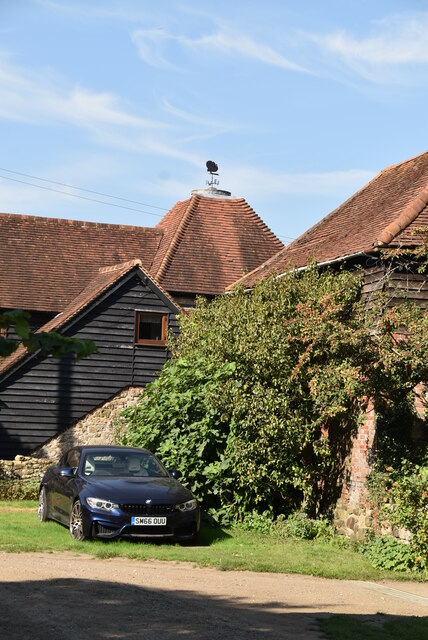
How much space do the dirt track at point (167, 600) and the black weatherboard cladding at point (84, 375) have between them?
13.4 metres

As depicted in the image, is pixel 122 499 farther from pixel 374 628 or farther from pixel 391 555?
pixel 374 628

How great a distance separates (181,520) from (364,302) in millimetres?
5299

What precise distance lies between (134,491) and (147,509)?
0.35m

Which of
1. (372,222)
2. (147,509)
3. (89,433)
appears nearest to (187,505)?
(147,509)

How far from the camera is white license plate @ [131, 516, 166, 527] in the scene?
45.5ft

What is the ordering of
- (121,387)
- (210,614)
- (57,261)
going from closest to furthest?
(210,614), (121,387), (57,261)

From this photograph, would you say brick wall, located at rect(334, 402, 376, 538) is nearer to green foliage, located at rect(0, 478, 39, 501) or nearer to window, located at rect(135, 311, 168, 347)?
green foliage, located at rect(0, 478, 39, 501)

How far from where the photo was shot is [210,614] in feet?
30.5

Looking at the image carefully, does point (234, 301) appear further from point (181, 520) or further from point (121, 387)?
point (121, 387)

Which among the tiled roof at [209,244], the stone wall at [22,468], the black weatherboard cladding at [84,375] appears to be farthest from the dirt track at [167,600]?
the tiled roof at [209,244]

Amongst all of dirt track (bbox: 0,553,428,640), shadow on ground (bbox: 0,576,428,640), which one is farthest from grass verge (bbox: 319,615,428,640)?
dirt track (bbox: 0,553,428,640)

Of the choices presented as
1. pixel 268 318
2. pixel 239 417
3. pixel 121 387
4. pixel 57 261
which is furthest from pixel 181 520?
pixel 57 261

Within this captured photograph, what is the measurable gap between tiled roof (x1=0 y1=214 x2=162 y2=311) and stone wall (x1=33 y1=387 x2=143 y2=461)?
4337mm

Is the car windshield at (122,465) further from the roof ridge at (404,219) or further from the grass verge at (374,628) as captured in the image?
the grass verge at (374,628)
